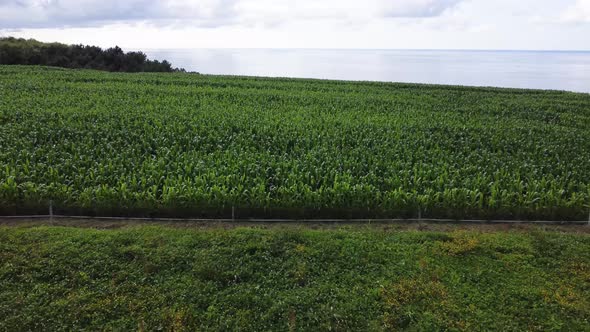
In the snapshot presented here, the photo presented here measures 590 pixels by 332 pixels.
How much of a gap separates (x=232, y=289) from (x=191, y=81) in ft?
63.4

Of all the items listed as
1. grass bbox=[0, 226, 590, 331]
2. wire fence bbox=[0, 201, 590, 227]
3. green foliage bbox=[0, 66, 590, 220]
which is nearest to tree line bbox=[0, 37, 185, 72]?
green foliage bbox=[0, 66, 590, 220]

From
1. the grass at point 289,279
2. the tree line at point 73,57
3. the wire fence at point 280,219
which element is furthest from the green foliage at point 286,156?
the tree line at point 73,57

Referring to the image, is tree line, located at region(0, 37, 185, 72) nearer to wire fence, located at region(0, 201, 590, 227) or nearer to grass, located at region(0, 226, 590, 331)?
wire fence, located at region(0, 201, 590, 227)

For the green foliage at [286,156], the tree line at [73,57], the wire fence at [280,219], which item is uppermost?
the tree line at [73,57]

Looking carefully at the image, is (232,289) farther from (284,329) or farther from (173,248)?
(173,248)

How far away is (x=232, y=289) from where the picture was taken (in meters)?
5.77

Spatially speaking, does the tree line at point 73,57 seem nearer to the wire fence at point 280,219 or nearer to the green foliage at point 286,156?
the green foliage at point 286,156

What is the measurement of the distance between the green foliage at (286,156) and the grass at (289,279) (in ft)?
3.46

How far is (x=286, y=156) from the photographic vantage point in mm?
10719

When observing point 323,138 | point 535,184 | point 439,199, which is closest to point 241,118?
point 323,138

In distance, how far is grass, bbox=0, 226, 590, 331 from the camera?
527 cm

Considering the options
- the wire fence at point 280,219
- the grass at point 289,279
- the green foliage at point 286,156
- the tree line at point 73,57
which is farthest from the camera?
the tree line at point 73,57

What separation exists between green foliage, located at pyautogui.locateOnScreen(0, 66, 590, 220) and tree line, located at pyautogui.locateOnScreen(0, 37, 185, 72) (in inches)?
786

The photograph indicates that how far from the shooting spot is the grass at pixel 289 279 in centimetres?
527
